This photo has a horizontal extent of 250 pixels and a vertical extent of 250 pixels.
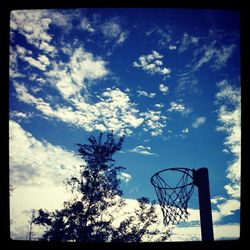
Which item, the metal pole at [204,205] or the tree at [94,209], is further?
the tree at [94,209]

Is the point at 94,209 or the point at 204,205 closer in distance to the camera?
the point at 204,205

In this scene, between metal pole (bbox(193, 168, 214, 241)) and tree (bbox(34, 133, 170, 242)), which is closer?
metal pole (bbox(193, 168, 214, 241))

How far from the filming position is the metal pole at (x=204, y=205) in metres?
4.61

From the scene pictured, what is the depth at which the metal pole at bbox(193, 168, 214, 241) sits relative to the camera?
15.1ft

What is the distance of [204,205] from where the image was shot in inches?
191
